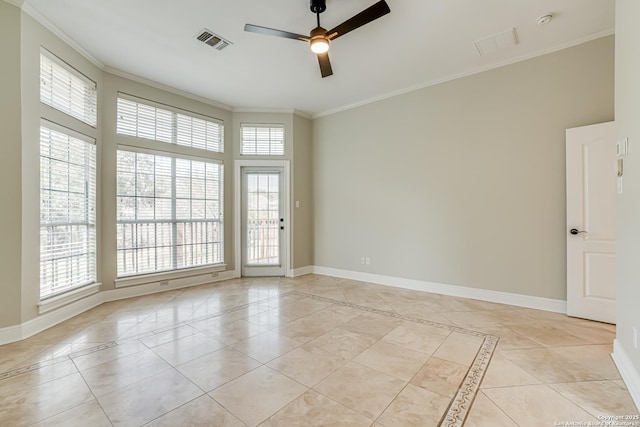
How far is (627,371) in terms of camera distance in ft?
6.52

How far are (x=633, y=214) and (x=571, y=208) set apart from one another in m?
1.60

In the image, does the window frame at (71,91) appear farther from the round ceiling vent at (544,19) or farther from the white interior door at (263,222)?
the round ceiling vent at (544,19)

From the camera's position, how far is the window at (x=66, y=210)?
123 inches

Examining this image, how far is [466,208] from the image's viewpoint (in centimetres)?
406

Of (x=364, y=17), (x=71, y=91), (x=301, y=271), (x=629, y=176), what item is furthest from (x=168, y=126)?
(x=629, y=176)

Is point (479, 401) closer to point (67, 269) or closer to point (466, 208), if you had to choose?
point (466, 208)

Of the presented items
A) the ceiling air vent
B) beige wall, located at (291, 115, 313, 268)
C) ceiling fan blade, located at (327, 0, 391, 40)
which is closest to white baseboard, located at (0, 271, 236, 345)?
beige wall, located at (291, 115, 313, 268)

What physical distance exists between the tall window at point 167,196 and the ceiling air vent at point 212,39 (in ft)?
5.82

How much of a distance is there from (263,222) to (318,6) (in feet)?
12.5

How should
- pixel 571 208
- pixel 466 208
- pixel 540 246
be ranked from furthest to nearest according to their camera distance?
pixel 466 208 < pixel 540 246 < pixel 571 208

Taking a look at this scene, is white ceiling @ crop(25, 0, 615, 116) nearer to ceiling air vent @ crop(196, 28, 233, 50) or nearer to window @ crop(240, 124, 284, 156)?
ceiling air vent @ crop(196, 28, 233, 50)

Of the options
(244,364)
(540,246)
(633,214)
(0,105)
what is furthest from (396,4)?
(0,105)

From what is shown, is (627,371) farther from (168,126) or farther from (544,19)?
(168,126)

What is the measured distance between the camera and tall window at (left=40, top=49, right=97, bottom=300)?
3.11 metres
